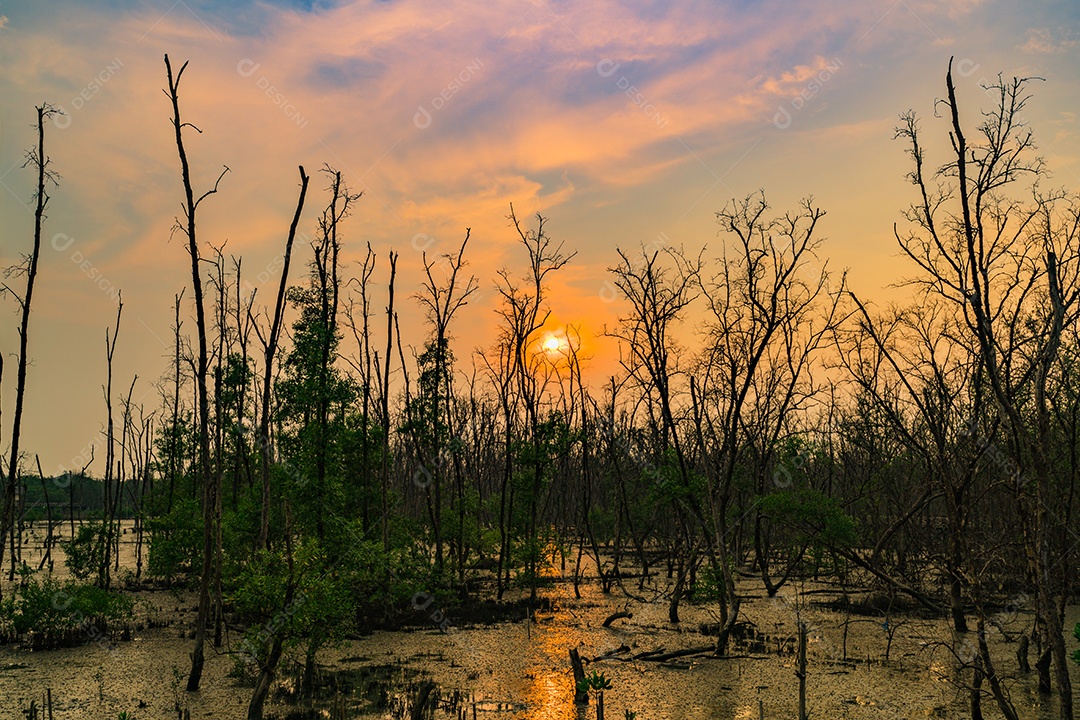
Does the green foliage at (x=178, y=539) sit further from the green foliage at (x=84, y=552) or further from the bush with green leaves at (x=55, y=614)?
the bush with green leaves at (x=55, y=614)

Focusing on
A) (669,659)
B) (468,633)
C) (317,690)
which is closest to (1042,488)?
(669,659)

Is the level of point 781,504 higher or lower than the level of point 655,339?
lower

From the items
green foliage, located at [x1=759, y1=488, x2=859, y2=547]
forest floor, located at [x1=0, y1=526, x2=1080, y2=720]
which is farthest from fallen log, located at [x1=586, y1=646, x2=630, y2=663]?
green foliage, located at [x1=759, y1=488, x2=859, y2=547]

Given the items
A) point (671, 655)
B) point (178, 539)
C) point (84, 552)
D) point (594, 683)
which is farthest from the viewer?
point (84, 552)

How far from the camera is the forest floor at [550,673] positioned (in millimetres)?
12305

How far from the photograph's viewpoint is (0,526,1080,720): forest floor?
1230cm

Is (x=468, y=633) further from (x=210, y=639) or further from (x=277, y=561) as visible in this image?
(x=277, y=561)

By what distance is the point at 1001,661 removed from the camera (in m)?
15.0

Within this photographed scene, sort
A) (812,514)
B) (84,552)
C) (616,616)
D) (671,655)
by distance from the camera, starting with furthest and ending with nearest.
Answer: (84,552) < (616,616) < (812,514) < (671,655)

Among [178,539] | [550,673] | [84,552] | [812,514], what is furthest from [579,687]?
[84,552]

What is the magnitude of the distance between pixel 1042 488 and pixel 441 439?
20956mm

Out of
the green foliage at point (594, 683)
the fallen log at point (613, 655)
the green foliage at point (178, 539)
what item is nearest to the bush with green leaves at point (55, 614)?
the green foliage at point (178, 539)

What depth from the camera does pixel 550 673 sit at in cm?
1492

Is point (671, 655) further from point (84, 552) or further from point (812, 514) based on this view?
point (84, 552)
